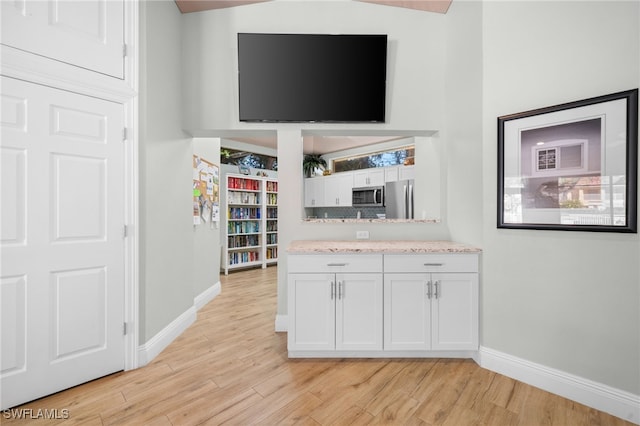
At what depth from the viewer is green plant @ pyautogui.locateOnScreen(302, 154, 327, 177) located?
681cm

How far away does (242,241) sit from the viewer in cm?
593

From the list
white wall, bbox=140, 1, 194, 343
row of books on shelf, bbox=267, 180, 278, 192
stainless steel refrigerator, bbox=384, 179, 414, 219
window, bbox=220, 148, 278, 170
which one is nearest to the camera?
white wall, bbox=140, 1, 194, 343

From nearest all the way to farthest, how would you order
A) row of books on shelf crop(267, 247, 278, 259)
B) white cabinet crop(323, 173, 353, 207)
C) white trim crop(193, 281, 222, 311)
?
white trim crop(193, 281, 222, 311) < white cabinet crop(323, 173, 353, 207) < row of books on shelf crop(267, 247, 278, 259)

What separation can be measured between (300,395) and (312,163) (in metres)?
5.61

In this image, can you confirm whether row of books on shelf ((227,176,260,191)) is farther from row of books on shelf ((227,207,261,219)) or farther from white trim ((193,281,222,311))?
white trim ((193,281,222,311))

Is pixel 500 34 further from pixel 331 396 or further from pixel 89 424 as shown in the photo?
pixel 89 424

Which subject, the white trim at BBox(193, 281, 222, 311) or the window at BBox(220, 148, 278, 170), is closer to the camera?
the white trim at BBox(193, 281, 222, 311)

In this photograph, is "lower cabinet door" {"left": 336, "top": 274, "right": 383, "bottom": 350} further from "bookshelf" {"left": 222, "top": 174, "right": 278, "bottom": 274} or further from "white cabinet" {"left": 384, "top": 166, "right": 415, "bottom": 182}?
"bookshelf" {"left": 222, "top": 174, "right": 278, "bottom": 274}

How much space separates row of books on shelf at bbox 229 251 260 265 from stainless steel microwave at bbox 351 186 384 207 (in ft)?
8.14

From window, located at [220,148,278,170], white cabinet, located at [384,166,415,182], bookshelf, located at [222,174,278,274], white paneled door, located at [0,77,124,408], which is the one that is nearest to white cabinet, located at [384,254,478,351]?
white paneled door, located at [0,77,124,408]

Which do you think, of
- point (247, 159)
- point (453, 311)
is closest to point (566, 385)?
point (453, 311)

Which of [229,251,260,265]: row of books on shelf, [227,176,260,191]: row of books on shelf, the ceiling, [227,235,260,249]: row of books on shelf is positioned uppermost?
the ceiling

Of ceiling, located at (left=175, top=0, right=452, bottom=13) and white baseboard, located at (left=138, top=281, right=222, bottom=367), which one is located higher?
ceiling, located at (left=175, top=0, right=452, bottom=13)

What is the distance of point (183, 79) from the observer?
275 centimetres
